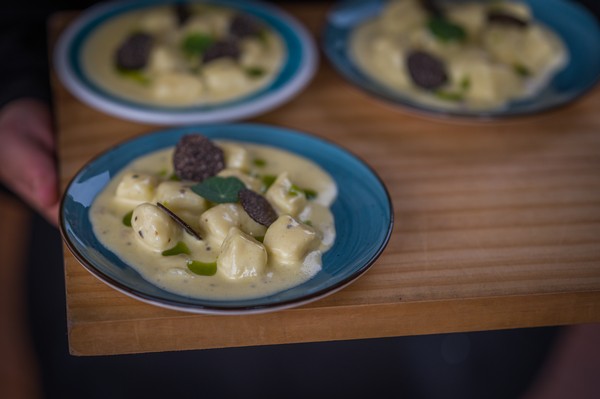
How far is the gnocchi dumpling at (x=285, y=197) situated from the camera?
115cm

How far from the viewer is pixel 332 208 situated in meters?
1.19

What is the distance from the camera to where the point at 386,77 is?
1528 millimetres

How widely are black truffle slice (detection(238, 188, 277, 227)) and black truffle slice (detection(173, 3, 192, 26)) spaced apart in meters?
0.69

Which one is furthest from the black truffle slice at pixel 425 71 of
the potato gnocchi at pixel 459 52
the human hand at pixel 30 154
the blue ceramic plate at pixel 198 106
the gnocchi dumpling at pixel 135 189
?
the human hand at pixel 30 154

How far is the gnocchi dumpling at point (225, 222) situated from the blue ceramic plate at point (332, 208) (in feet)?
0.38

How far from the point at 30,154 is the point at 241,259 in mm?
639

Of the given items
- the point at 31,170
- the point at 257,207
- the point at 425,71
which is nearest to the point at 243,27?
the point at 425,71

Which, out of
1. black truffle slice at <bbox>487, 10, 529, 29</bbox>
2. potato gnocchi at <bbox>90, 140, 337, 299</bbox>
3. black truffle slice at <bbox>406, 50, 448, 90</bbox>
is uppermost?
black truffle slice at <bbox>487, 10, 529, 29</bbox>

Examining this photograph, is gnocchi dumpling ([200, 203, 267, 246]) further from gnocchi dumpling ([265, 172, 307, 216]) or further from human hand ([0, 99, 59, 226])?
human hand ([0, 99, 59, 226])

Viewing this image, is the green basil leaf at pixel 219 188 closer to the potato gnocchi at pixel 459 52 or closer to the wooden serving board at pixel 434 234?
the wooden serving board at pixel 434 234

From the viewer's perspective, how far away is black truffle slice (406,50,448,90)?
1.48 m

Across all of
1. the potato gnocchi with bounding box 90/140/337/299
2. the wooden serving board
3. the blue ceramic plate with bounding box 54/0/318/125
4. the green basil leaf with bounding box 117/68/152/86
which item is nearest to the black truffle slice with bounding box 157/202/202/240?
the potato gnocchi with bounding box 90/140/337/299

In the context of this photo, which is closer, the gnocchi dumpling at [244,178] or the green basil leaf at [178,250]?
the green basil leaf at [178,250]

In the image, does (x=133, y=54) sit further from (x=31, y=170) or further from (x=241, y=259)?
(x=241, y=259)
